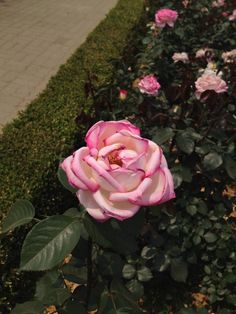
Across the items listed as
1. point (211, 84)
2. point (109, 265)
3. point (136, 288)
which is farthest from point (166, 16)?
point (109, 265)

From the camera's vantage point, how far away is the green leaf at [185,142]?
2.48m

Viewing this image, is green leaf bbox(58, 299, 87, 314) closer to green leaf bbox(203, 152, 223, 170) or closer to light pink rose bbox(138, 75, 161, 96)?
green leaf bbox(203, 152, 223, 170)

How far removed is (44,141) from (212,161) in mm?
1468

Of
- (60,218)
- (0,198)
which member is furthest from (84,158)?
(0,198)

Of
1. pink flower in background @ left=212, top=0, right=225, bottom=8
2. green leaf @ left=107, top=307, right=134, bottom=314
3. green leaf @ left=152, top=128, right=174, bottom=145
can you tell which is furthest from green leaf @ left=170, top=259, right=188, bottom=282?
pink flower in background @ left=212, top=0, right=225, bottom=8

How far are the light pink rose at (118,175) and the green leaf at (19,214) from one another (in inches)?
14.1

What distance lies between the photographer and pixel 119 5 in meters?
7.56

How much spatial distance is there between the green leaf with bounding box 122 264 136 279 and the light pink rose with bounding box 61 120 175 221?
1.67 metres

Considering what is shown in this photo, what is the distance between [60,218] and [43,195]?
2.03m

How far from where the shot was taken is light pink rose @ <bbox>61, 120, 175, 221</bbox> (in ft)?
3.50

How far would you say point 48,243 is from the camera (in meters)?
1.20

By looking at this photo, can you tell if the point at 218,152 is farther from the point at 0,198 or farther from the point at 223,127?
the point at 0,198

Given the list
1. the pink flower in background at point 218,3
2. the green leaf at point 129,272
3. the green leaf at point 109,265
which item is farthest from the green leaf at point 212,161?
the pink flower in background at point 218,3

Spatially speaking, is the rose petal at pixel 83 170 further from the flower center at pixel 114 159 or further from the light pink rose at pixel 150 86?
the light pink rose at pixel 150 86
